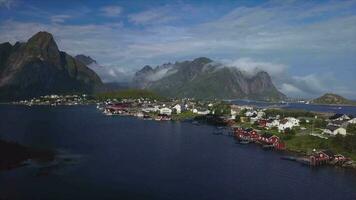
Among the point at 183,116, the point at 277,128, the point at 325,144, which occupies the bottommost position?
the point at 325,144

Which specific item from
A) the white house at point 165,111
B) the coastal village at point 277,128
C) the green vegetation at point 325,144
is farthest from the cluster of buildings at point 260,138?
the white house at point 165,111

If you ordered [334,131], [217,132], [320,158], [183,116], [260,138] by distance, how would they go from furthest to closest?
[183,116] < [217,132] < [334,131] < [260,138] < [320,158]

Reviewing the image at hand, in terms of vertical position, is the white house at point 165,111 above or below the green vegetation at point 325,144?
above

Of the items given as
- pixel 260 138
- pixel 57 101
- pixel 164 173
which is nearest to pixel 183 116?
pixel 260 138

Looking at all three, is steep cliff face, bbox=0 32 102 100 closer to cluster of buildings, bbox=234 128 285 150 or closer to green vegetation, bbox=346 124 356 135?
cluster of buildings, bbox=234 128 285 150

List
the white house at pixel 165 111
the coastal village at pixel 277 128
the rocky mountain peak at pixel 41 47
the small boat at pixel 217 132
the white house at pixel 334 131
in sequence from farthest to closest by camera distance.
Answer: the rocky mountain peak at pixel 41 47 < the white house at pixel 165 111 < the small boat at pixel 217 132 < the white house at pixel 334 131 < the coastal village at pixel 277 128

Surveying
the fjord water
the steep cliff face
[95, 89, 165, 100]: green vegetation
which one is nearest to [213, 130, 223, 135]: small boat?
the fjord water

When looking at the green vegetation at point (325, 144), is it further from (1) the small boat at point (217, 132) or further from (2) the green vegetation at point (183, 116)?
(2) the green vegetation at point (183, 116)

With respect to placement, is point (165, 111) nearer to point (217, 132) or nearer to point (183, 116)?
point (183, 116)
